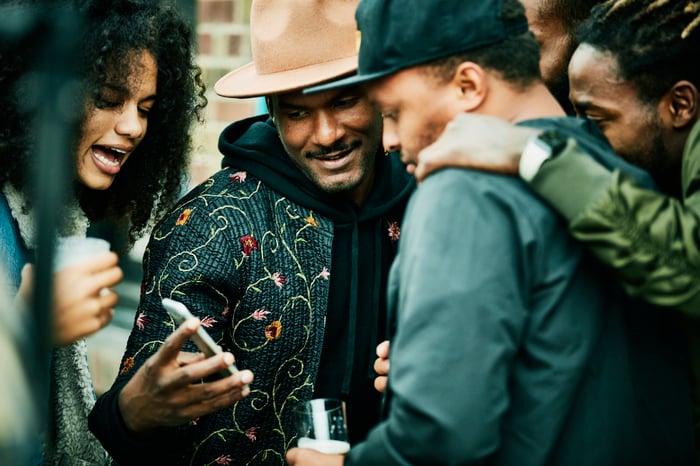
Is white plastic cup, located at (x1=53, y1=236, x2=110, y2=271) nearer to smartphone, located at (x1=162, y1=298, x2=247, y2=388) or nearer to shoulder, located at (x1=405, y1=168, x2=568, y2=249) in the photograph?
smartphone, located at (x1=162, y1=298, x2=247, y2=388)

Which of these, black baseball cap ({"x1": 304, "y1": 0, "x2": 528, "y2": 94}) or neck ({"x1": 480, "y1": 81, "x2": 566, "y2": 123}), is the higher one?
black baseball cap ({"x1": 304, "y1": 0, "x2": 528, "y2": 94})

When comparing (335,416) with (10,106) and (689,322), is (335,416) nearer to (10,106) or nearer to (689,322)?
(689,322)

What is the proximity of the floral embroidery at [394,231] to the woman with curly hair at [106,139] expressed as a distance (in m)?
0.77

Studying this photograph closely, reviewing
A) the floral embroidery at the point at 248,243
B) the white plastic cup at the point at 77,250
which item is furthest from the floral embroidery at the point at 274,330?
the white plastic cup at the point at 77,250

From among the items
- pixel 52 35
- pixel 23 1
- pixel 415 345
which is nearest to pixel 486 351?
pixel 415 345

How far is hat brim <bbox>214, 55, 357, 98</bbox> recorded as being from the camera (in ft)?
8.02

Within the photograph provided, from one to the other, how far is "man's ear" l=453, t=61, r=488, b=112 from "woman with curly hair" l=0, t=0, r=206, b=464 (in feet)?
3.10

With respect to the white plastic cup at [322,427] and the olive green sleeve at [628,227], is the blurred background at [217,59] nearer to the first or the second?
the white plastic cup at [322,427]

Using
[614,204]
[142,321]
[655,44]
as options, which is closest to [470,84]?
[614,204]

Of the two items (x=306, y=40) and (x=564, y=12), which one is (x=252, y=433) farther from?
(x=564, y=12)

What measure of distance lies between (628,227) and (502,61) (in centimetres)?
41

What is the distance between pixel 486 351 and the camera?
1412 mm

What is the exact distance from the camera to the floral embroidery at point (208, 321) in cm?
224

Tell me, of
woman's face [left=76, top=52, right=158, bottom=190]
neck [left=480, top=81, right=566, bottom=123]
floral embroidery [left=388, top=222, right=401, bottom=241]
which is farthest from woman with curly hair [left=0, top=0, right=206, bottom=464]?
neck [left=480, top=81, right=566, bottom=123]
